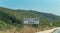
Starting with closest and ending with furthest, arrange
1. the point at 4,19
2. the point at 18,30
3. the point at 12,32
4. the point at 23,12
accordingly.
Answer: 1. the point at 12,32
2. the point at 18,30
3. the point at 4,19
4. the point at 23,12

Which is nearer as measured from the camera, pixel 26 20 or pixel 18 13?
pixel 26 20

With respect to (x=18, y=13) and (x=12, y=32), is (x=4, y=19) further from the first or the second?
(x=12, y=32)

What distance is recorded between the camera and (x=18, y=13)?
57219mm

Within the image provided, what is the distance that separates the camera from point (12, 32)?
18.7 metres

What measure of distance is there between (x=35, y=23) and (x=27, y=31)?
443 inches

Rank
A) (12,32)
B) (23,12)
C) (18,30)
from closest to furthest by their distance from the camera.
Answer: (12,32)
(18,30)
(23,12)

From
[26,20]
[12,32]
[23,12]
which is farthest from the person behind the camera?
[23,12]

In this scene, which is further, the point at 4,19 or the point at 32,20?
the point at 4,19

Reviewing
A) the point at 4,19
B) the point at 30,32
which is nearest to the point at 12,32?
the point at 30,32

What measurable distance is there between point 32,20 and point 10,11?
2474cm

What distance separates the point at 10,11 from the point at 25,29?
1399 inches

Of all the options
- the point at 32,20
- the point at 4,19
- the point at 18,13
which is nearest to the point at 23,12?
the point at 18,13

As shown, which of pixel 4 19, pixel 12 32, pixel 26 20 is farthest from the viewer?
pixel 4 19

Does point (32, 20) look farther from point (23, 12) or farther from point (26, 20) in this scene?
point (23, 12)
